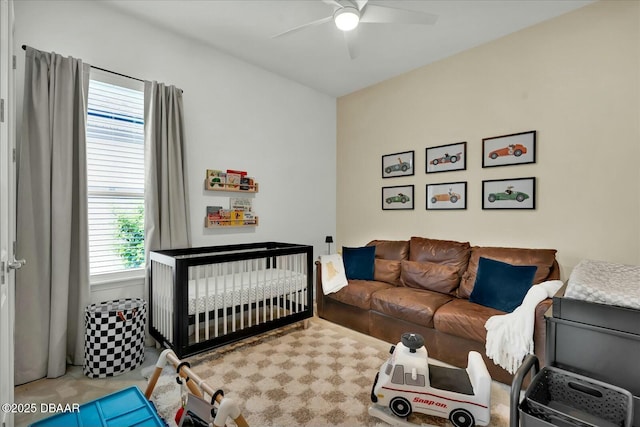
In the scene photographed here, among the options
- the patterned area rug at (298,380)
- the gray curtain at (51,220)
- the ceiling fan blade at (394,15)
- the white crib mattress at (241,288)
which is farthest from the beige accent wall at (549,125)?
the gray curtain at (51,220)

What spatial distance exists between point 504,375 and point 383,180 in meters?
2.47

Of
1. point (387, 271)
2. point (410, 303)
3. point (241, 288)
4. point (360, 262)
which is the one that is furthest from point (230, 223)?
point (410, 303)

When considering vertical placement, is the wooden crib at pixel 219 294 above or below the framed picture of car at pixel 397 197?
below

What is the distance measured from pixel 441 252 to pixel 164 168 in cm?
271

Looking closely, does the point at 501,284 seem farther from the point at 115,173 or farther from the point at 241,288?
the point at 115,173

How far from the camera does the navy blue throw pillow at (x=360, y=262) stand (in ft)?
→ 11.2

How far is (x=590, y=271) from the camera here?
1271mm

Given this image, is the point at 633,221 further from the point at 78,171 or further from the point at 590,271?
the point at 78,171

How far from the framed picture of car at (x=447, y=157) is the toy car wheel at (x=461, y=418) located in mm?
2360

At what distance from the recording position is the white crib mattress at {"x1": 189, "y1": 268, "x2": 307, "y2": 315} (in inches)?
94.3

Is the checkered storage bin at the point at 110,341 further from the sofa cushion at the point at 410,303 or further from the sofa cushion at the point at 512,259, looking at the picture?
the sofa cushion at the point at 512,259

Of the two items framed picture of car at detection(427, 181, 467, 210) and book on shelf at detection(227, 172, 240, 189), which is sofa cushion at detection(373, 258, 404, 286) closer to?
framed picture of car at detection(427, 181, 467, 210)

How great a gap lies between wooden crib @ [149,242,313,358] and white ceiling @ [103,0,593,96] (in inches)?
79.2

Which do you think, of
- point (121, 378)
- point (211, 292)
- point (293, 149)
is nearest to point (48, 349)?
point (121, 378)
